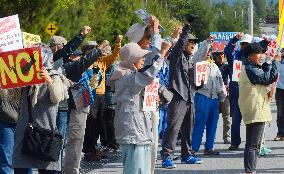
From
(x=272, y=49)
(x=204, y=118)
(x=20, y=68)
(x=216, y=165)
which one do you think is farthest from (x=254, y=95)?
(x=20, y=68)

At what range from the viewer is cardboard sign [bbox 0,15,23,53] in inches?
311

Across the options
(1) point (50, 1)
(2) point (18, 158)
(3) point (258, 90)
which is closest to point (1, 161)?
(2) point (18, 158)

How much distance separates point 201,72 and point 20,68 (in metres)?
4.75

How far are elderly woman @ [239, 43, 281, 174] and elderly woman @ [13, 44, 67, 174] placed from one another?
10.0 feet

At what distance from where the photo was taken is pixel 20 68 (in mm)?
6703

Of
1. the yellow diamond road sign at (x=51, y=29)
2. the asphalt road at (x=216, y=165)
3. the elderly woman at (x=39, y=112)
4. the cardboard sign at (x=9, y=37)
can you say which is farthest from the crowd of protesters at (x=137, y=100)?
the yellow diamond road sign at (x=51, y=29)

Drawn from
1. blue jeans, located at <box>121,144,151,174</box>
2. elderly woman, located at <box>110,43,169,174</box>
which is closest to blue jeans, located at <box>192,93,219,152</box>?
elderly woman, located at <box>110,43,169,174</box>

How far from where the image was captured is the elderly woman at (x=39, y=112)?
6.82 m

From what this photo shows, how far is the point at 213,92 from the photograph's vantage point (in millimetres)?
11977

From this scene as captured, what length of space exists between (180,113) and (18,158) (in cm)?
423

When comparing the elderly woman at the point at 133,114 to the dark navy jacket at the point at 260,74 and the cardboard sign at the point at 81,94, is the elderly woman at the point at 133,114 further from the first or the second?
the dark navy jacket at the point at 260,74

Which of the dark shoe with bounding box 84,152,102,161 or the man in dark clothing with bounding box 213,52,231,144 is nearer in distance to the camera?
the dark shoe with bounding box 84,152,102,161

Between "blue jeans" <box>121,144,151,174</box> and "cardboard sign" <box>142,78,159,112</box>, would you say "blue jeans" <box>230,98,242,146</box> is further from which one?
"blue jeans" <box>121,144,151,174</box>

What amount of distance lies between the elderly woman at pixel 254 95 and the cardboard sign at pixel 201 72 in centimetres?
161
